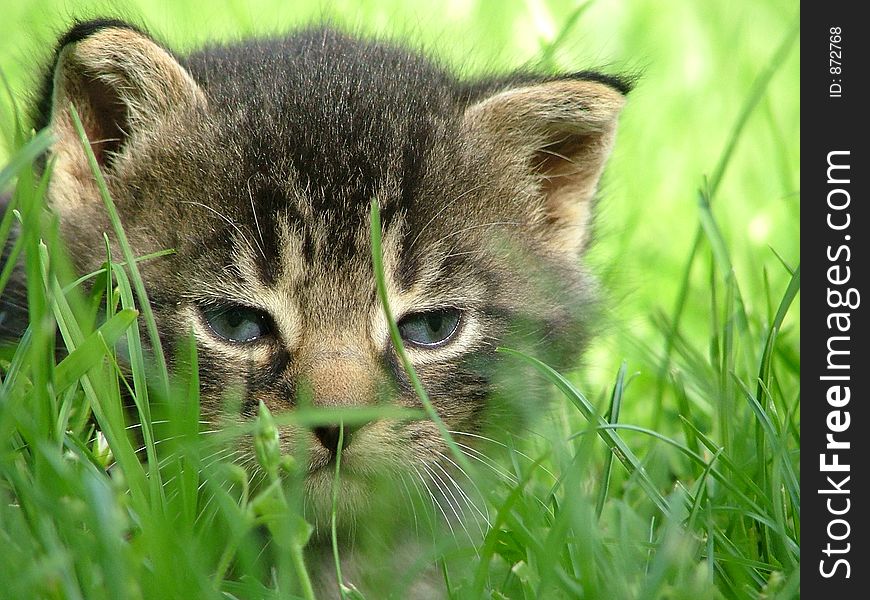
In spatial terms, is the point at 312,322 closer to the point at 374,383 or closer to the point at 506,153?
the point at 374,383

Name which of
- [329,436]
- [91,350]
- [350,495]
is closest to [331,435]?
[329,436]

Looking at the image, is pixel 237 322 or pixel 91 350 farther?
pixel 237 322

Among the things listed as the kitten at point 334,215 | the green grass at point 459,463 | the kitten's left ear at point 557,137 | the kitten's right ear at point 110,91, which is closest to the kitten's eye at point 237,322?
the kitten at point 334,215

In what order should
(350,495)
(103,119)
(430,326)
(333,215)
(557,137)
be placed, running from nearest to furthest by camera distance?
(350,495) → (333,215) → (430,326) → (103,119) → (557,137)

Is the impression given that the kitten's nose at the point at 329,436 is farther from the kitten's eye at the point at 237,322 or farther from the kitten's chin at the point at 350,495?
the kitten's eye at the point at 237,322

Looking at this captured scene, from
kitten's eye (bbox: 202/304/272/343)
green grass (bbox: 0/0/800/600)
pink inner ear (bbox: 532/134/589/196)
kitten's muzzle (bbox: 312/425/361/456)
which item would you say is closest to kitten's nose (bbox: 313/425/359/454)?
kitten's muzzle (bbox: 312/425/361/456)

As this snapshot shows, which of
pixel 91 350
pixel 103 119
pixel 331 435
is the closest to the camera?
pixel 91 350

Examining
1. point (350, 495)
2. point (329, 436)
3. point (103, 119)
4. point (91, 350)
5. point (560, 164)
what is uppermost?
point (103, 119)

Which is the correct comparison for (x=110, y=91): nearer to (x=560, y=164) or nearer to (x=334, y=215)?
(x=334, y=215)
